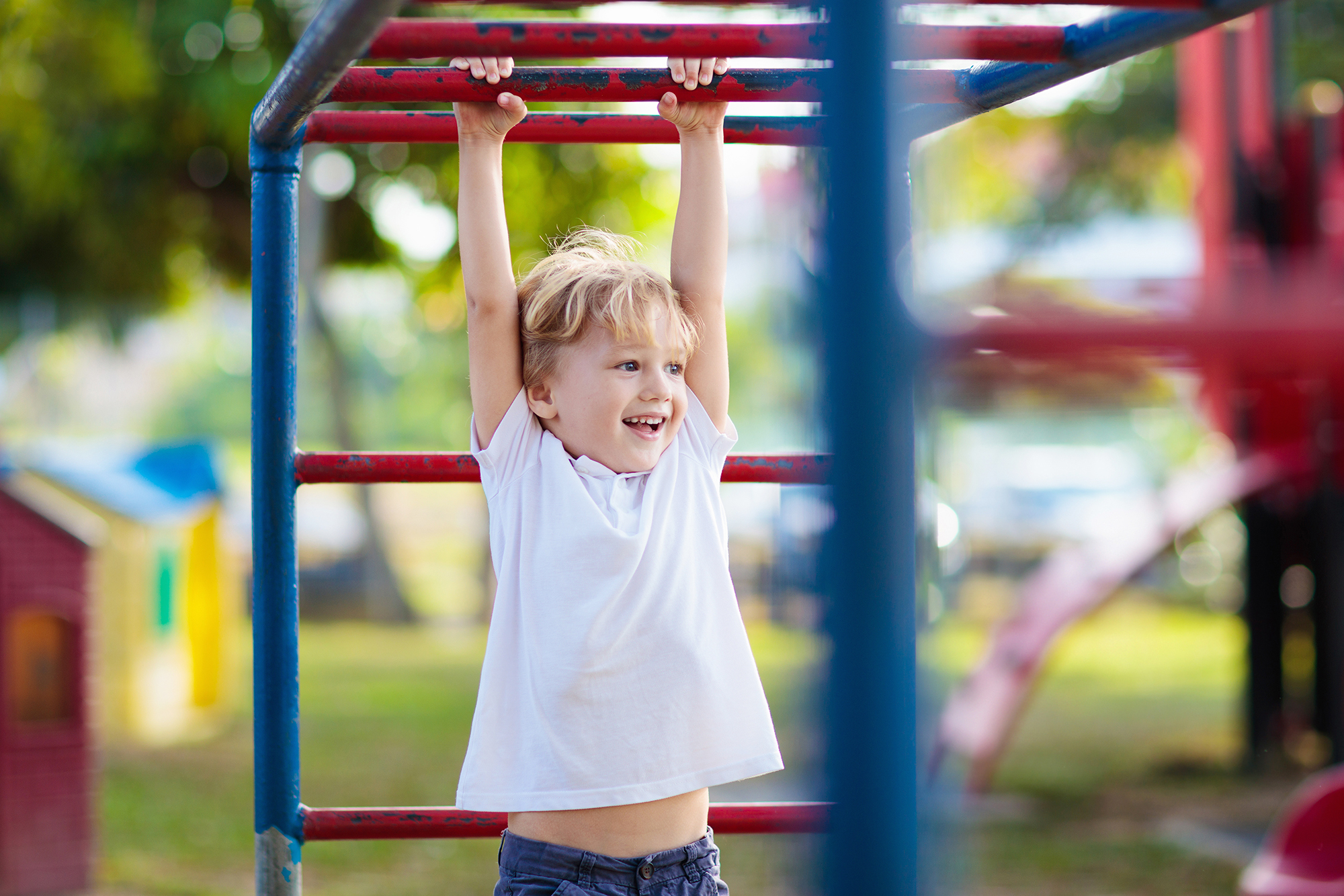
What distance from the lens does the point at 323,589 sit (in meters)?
12.0

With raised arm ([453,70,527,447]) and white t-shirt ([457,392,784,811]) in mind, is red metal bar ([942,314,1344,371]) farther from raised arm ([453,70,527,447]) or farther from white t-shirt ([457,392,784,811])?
raised arm ([453,70,527,447])

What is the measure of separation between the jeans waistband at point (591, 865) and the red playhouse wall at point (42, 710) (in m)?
2.72

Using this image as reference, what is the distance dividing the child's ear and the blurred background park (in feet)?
0.74

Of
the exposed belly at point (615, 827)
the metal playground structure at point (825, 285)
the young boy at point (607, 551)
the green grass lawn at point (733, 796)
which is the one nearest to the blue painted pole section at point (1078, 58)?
the metal playground structure at point (825, 285)

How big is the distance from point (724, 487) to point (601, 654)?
60 centimetres

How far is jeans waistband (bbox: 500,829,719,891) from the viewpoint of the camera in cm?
114

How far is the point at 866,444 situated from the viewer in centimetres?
58

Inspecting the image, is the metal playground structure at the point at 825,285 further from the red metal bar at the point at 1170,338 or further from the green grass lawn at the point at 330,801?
the green grass lawn at the point at 330,801

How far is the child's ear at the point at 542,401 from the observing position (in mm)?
1244

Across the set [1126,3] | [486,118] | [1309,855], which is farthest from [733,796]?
[1126,3]

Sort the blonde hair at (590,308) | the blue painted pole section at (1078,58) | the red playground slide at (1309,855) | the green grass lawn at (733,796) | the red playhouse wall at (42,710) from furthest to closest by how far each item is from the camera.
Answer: the green grass lawn at (733,796), the red playhouse wall at (42,710), the red playground slide at (1309,855), the blonde hair at (590,308), the blue painted pole section at (1078,58)

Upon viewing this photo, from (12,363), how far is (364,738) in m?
7.79

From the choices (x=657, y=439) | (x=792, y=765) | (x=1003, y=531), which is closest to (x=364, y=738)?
(x=657, y=439)

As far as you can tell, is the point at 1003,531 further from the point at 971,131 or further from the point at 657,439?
the point at 657,439
